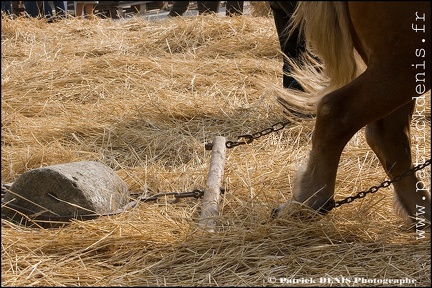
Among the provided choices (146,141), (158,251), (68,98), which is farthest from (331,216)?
(68,98)

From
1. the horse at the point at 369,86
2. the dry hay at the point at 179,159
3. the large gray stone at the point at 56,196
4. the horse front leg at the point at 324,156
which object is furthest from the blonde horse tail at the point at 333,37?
the large gray stone at the point at 56,196

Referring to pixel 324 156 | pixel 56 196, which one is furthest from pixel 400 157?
pixel 56 196

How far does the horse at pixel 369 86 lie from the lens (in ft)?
7.99

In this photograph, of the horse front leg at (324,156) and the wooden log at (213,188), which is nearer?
the horse front leg at (324,156)

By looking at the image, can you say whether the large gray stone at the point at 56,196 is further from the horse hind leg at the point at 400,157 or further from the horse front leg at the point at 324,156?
the horse hind leg at the point at 400,157

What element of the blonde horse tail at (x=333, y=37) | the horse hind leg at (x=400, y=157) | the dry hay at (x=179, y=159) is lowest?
the dry hay at (x=179, y=159)

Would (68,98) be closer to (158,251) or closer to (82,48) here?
(82,48)

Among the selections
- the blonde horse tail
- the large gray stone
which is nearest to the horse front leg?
the blonde horse tail

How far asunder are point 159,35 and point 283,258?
4.65 m

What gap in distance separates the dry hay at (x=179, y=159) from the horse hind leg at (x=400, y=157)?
8 cm

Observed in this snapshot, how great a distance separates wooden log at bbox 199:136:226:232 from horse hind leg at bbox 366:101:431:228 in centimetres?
61

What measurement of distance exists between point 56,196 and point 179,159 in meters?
0.99

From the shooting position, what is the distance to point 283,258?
2539 millimetres

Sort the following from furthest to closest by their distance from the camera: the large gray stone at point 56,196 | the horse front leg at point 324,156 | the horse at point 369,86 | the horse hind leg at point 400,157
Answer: the large gray stone at point 56,196, the horse hind leg at point 400,157, the horse front leg at point 324,156, the horse at point 369,86
